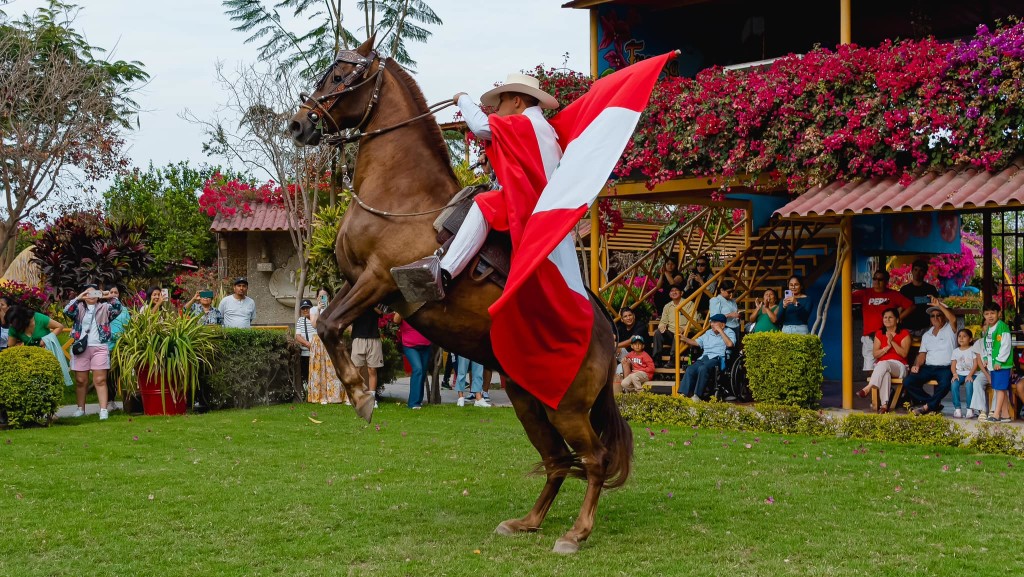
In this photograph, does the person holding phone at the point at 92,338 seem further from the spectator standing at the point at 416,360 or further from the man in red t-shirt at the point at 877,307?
the man in red t-shirt at the point at 877,307

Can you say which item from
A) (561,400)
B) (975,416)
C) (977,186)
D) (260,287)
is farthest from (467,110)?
(260,287)

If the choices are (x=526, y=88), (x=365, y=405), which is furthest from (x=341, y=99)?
(x=365, y=405)

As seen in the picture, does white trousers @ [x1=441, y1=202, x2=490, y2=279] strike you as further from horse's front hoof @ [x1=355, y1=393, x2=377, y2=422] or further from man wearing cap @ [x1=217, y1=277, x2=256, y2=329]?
man wearing cap @ [x1=217, y1=277, x2=256, y2=329]

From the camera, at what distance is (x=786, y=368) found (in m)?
12.3

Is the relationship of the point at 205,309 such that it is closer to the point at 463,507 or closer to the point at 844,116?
the point at 463,507

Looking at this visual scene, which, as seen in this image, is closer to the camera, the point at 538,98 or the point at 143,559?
the point at 143,559

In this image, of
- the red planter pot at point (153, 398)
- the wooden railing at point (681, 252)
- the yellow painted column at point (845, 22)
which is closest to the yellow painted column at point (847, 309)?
the yellow painted column at point (845, 22)

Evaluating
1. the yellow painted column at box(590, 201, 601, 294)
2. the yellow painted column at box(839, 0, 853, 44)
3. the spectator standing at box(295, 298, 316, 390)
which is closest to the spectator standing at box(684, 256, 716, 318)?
the yellow painted column at box(590, 201, 601, 294)

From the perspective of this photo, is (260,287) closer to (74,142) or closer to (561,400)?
(74,142)

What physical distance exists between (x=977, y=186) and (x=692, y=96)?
13.0 ft

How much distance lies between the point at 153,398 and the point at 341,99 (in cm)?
854

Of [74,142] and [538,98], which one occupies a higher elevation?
[74,142]

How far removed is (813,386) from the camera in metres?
12.4

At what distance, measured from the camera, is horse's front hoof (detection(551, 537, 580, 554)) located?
6090 mm
